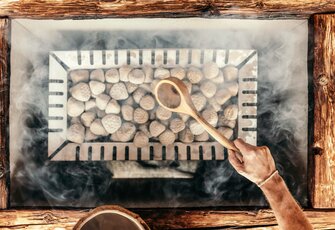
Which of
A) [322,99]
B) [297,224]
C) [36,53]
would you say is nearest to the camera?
[297,224]

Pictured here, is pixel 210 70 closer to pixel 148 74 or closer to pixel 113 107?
pixel 148 74

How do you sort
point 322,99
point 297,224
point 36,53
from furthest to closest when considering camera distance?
point 36,53 → point 322,99 → point 297,224

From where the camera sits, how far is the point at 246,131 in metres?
2.75

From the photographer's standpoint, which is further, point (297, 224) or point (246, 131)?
point (246, 131)

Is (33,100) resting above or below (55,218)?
above

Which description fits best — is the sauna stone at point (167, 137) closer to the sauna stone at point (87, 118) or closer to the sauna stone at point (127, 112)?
the sauna stone at point (127, 112)

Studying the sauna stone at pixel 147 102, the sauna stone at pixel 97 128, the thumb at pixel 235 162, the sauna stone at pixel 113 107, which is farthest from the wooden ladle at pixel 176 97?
the sauna stone at pixel 97 128

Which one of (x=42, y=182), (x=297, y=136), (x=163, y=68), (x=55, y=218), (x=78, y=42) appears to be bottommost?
(x=55, y=218)

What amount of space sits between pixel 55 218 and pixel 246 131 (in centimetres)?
132

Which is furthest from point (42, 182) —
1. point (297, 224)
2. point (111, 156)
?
point (297, 224)

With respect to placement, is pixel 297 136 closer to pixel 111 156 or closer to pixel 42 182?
pixel 111 156

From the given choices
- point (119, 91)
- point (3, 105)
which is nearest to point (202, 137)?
point (119, 91)

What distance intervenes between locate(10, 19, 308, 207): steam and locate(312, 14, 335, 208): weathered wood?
0.13 meters

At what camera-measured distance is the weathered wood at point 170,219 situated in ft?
8.50
